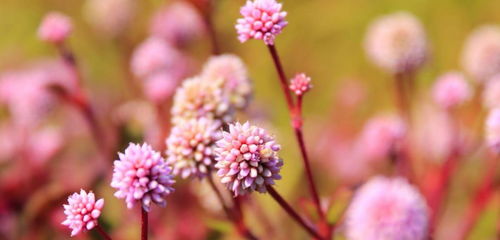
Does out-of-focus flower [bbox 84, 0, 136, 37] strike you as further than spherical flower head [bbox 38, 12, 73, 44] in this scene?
Yes

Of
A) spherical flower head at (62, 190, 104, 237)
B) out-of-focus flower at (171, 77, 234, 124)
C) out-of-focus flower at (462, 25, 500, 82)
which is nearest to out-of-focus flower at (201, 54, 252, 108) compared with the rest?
out-of-focus flower at (171, 77, 234, 124)

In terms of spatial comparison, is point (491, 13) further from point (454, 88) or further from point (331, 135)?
point (454, 88)

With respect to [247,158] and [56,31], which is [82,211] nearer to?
[247,158]

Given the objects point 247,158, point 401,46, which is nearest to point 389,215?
point 247,158

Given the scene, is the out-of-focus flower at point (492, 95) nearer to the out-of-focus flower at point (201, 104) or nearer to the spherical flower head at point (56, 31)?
the out-of-focus flower at point (201, 104)

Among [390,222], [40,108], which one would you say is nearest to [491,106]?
[390,222]

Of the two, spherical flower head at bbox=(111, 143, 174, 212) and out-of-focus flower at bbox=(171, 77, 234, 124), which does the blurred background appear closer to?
out-of-focus flower at bbox=(171, 77, 234, 124)
